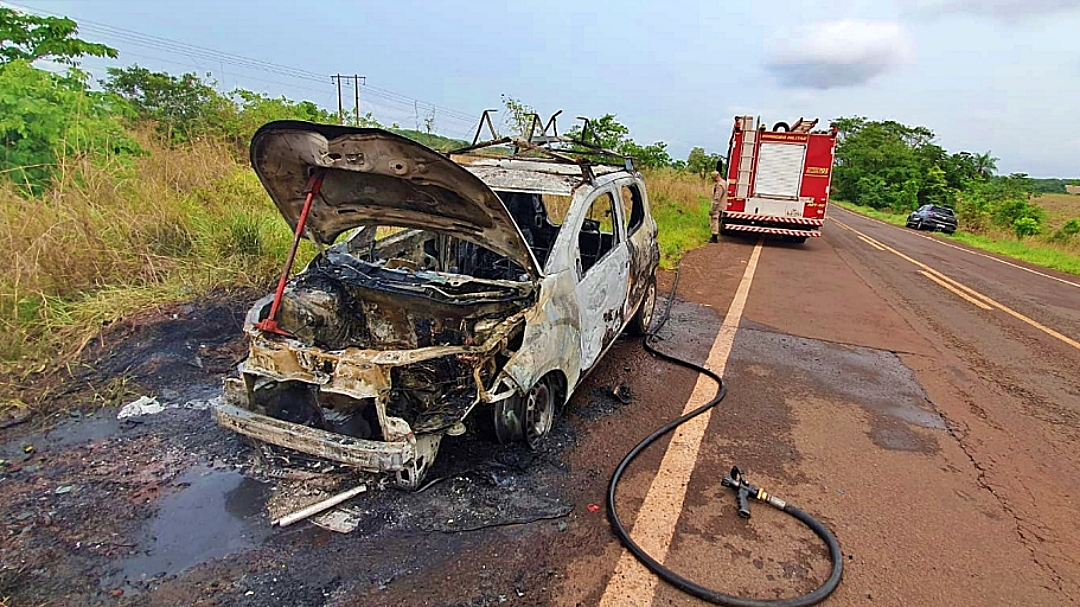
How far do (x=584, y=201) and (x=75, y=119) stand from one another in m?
6.44

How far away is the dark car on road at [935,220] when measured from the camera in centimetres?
2808

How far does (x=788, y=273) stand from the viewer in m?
10.8

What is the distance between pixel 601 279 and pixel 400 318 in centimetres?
148

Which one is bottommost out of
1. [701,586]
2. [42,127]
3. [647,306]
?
[701,586]

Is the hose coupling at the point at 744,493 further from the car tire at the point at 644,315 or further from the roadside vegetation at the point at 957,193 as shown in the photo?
the roadside vegetation at the point at 957,193

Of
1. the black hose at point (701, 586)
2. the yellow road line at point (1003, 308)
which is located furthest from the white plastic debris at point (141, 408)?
the yellow road line at point (1003, 308)

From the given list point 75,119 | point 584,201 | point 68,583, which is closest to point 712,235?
point 584,201

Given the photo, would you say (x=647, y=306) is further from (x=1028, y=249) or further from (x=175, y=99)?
(x=1028, y=249)

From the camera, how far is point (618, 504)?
3.16 meters

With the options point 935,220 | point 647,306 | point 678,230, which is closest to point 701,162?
point 935,220

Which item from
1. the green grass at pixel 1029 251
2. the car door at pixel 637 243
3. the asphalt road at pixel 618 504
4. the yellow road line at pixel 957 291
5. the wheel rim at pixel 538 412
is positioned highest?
the car door at pixel 637 243

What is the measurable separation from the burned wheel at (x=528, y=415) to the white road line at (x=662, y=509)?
76 centimetres

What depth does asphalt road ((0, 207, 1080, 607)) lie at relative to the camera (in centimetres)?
256

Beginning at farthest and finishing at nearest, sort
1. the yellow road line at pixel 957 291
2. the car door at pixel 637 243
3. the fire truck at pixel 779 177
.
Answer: the fire truck at pixel 779 177 → the yellow road line at pixel 957 291 → the car door at pixel 637 243
